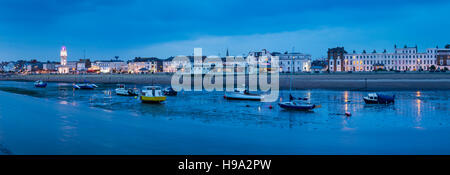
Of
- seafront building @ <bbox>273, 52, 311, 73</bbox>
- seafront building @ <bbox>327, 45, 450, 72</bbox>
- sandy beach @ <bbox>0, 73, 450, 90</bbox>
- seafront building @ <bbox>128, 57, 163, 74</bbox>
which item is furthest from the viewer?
seafront building @ <bbox>128, 57, 163, 74</bbox>

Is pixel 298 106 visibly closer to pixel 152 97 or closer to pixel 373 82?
pixel 152 97

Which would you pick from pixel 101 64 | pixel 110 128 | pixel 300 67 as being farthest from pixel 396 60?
pixel 101 64

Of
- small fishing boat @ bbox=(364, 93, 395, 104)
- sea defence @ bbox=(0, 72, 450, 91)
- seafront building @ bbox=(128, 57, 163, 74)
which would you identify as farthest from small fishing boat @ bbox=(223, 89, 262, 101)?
seafront building @ bbox=(128, 57, 163, 74)

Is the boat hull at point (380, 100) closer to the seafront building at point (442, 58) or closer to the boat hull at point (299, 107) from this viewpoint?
the boat hull at point (299, 107)

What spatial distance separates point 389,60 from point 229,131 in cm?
11514

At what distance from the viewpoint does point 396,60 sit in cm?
11912

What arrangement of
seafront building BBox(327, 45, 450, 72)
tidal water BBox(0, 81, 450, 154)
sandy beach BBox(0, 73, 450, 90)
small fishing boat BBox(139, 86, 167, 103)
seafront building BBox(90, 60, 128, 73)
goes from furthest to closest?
seafront building BBox(90, 60, 128, 73) < seafront building BBox(327, 45, 450, 72) < sandy beach BBox(0, 73, 450, 90) < small fishing boat BBox(139, 86, 167, 103) < tidal water BBox(0, 81, 450, 154)

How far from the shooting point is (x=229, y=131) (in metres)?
18.1

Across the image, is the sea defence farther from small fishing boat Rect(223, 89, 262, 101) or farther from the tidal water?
the tidal water

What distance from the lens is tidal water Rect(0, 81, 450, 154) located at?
14414 mm

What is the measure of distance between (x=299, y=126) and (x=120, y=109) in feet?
49.0

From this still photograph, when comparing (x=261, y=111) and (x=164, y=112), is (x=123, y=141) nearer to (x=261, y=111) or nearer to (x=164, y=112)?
(x=164, y=112)

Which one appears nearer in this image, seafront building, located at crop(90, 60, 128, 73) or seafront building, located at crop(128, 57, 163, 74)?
seafront building, located at crop(128, 57, 163, 74)

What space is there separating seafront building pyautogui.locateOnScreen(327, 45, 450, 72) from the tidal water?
324 ft
